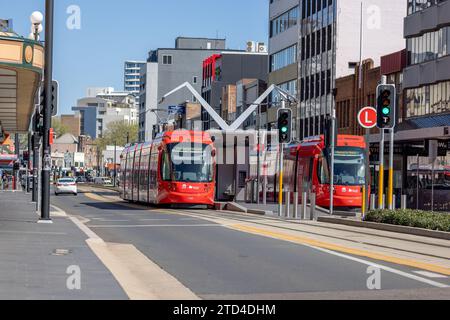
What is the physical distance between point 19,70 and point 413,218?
37.0 ft

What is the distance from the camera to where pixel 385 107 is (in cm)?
2800

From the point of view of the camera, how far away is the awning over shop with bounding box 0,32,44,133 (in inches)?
856

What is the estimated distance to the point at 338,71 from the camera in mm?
74562

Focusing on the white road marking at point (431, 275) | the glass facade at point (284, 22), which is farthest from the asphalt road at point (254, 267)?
A: the glass facade at point (284, 22)

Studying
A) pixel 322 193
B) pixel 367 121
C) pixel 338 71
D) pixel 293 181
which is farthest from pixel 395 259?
pixel 338 71

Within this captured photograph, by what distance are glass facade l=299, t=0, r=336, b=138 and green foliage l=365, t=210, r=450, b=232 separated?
4681 cm

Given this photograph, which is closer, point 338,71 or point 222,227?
point 222,227

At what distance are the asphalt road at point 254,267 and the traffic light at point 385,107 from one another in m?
6.29

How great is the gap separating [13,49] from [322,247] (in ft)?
28.2

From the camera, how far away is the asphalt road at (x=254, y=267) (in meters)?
12.4

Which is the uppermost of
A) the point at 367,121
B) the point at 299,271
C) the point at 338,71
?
the point at 338,71

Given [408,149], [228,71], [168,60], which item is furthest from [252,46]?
[408,149]

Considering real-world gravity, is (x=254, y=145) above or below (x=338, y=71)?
below

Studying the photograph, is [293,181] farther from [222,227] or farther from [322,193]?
[222,227]
